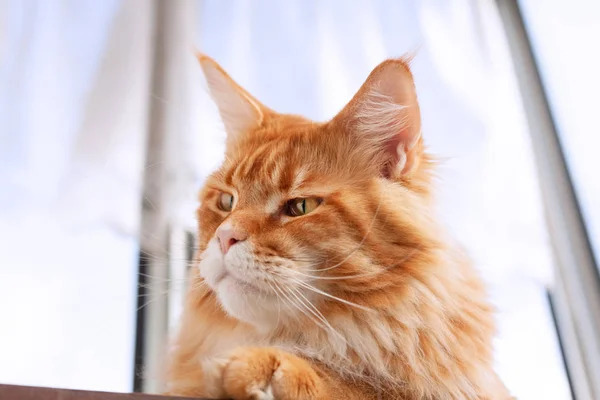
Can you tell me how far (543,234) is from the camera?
1.94 m

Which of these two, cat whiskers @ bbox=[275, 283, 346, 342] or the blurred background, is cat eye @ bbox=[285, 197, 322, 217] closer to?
cat whiskers @ bbox=[275, 283, 346, 342]

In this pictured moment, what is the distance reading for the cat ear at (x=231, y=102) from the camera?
4.15 ft

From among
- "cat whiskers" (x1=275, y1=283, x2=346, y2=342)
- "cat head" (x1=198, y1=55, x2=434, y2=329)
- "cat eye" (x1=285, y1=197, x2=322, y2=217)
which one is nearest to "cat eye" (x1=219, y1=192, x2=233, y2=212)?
"cat head" (x1=198, y1=55, x2=434, y2=329)

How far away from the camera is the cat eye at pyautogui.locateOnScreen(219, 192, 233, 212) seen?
1132 millimetres

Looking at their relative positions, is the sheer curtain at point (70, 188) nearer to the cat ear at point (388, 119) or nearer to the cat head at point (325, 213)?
the cat head at point (325, 213)

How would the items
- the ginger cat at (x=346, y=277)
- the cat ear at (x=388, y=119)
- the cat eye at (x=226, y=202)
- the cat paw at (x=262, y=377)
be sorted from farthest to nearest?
the cat eye at (x=226, y=202), the cat ear at (x=388, y=119), the ginger cat at (x=346, y=277), the cat paw at (x=262, y=377)

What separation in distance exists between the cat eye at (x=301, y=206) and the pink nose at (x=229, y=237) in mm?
104

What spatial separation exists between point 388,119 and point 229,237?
0.37m

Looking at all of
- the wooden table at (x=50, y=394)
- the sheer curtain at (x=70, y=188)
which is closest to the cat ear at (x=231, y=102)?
the sheer curtain at (x=70, y=188)

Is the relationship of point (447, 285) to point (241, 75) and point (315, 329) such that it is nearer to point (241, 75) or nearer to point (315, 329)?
point (315, 329)

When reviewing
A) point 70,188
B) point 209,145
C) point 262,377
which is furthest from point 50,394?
point 209,145

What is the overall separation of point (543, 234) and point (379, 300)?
121 centimetres

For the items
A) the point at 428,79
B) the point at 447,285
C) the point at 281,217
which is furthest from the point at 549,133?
the point at 281,217

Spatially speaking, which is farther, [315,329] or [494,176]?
[494,176]
